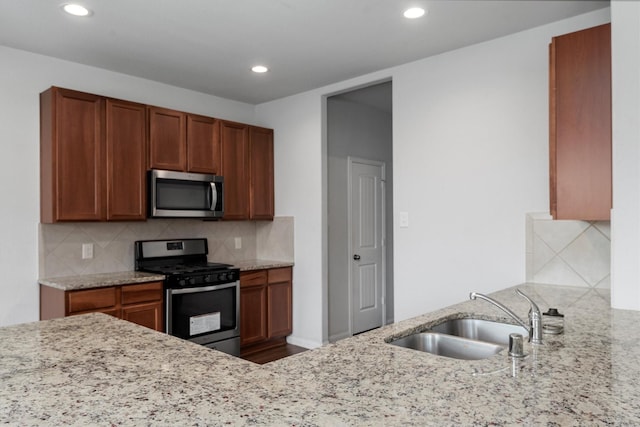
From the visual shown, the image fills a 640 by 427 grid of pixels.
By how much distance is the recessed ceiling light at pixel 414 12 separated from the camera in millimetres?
2611

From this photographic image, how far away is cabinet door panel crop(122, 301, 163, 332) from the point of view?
321 cm

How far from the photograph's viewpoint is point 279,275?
435 cm

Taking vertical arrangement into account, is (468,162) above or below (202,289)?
above

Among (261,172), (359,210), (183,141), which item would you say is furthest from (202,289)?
(359,210)

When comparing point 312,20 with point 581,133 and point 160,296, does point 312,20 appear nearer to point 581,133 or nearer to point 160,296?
point 581,133

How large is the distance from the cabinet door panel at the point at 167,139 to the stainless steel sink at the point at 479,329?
268 cm

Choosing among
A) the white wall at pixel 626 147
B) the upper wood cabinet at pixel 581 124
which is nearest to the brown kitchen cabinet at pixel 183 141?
the upper wood cabinet at pixel 581 124

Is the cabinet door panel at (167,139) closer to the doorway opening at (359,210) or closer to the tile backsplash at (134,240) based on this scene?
the tile backsplash at (134,240)

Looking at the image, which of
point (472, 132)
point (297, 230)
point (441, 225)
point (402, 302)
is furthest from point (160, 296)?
point (472, 132)

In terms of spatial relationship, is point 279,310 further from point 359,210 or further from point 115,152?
point 115,152

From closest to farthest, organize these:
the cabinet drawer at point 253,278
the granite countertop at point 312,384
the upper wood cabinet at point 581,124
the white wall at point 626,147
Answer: the granite countertop at point 312,384, the white wall at point 626,147, the upper wood cabinet at point 581,124, the cabinet drawer at point 253,278

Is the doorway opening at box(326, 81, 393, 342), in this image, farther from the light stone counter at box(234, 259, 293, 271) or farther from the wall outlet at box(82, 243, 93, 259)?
the wall outlet at box(82, 243, 93, 259)

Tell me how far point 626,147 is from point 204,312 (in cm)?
303

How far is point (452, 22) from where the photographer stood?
279 cm
